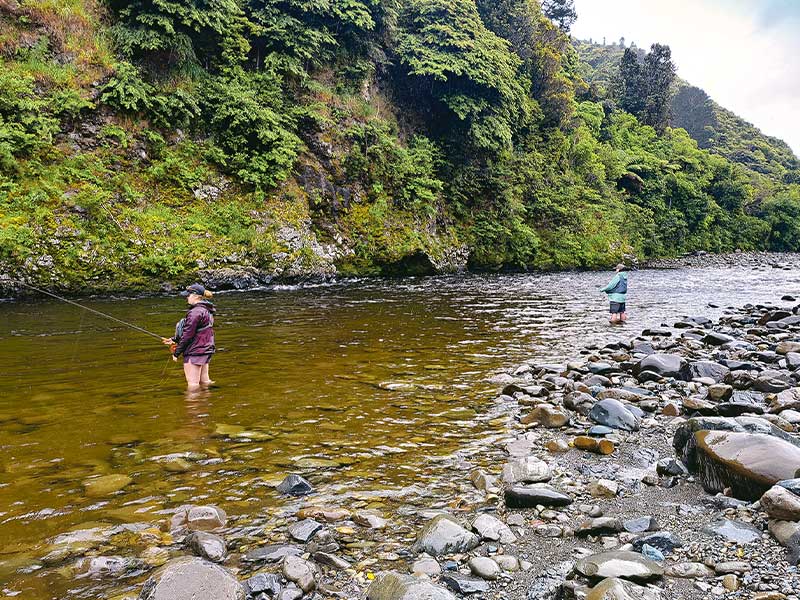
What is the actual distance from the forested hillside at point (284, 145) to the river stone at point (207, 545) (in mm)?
16454

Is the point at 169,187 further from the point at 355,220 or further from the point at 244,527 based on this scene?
the point at 244,527

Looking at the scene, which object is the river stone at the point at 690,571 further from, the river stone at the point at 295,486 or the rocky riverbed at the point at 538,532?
the river stone at the point at 295,486

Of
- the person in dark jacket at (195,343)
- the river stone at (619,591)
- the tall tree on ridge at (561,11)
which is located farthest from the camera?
the tall tree on ridge at (561,11)

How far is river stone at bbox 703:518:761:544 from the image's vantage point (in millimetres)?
3096

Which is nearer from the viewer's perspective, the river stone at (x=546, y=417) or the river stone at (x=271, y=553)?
the river stone at (x=271, y=553)

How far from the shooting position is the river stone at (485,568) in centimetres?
295

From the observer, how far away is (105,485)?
14.1 ft

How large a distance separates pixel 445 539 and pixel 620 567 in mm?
1105

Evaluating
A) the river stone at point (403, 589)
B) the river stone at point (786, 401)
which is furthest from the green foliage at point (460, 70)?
the river stone at point (403, 589)

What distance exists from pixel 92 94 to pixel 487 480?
22.6 meters

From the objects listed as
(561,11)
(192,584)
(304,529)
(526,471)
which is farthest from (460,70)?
(561,11)

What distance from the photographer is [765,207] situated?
5569 centimetres

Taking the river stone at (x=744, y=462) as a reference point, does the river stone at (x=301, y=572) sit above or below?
below

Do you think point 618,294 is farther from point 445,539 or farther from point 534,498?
point 445,539
